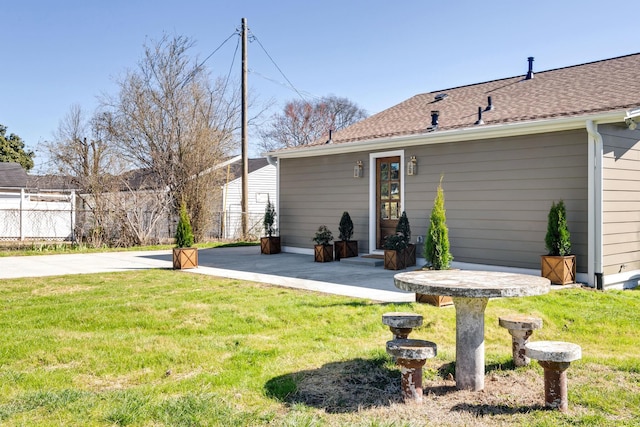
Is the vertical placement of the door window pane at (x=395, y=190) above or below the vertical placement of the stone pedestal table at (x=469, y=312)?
above

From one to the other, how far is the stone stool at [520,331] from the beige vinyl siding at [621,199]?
13.8ft

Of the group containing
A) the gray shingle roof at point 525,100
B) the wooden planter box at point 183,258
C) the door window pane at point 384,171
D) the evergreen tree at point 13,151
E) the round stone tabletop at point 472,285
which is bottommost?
the wooden planter box at point 183,258

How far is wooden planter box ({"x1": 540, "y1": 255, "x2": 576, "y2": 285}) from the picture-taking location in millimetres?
6992

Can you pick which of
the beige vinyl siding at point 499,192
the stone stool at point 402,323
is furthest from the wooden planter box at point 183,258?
the stone stool at point 402,323

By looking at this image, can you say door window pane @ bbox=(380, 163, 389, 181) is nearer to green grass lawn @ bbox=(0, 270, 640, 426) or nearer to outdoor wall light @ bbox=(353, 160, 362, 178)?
outdoor wall light @ bbox=(353, 160, 362, 178)

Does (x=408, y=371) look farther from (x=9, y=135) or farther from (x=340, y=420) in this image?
(x=9, y=135)

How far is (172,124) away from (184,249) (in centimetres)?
905

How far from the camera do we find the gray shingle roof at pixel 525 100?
312 inches

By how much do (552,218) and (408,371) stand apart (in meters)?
4.92

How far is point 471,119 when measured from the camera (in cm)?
923

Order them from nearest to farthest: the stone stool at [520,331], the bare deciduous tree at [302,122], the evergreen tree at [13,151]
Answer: the stone stool at [520,331], the bare deciduous tree at [302,122], the evergreen tree at [13,151]

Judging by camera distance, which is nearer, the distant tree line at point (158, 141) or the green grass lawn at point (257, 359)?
the green grass lawn at point (257, 359)

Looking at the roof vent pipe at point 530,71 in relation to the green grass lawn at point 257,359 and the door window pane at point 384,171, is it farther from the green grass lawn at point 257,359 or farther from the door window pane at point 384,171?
the green grass lawn at point 257,359

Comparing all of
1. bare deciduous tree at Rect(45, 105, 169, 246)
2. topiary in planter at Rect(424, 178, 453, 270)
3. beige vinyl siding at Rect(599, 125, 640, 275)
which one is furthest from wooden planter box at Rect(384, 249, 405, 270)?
bare deciduous tree at Rect(45, 105, 169, 246)
